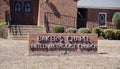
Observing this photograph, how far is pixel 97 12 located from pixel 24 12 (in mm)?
7044

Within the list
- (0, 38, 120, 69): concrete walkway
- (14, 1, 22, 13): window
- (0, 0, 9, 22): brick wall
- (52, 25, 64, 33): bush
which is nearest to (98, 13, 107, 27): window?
(52, 25, 64, 33): bush

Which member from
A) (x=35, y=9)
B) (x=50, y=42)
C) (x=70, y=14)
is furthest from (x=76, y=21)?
(x=50, y=42)

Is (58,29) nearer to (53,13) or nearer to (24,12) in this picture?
(53,13)

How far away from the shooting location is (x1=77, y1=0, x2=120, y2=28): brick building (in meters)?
37.9

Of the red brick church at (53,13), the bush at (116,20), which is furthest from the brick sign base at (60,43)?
the bush at (116,20)

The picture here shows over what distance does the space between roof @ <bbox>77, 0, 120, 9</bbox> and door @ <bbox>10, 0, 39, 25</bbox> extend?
4.46 m

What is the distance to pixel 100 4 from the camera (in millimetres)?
38594

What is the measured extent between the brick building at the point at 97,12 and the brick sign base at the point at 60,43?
1659 centimetres

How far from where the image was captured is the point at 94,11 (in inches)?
1511

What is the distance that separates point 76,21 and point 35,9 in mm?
3792

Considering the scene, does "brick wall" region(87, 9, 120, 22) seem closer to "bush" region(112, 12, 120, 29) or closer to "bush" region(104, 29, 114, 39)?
"bush" region(112, 12, 120, 29)

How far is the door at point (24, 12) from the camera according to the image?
118ft

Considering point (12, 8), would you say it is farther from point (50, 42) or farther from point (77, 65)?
point (77, 65)

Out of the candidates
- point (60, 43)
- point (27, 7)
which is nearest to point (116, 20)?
point (27, 7)
